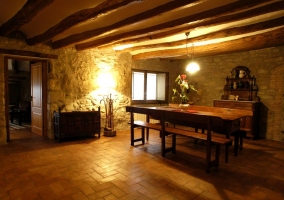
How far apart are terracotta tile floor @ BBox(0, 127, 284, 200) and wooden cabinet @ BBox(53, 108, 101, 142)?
0.30 meters

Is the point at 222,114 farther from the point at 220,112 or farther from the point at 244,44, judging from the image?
the point at 244,44

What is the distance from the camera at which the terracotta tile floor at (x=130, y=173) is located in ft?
7.67

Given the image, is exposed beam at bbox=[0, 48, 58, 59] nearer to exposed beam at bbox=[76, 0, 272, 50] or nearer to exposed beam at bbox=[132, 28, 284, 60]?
exposed beam at bbox=[76, 0, 272, 50]

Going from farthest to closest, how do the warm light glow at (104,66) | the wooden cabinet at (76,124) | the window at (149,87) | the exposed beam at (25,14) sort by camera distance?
the window at (149,87) < the warm light glow at (104,66) < the wooden cabinet at (76,124) < the exposed beam at (25,14)

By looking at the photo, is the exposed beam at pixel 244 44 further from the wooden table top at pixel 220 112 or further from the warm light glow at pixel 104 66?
the wooden table top at pixel 220 112

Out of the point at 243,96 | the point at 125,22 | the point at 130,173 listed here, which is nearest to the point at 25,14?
the point at 125,22

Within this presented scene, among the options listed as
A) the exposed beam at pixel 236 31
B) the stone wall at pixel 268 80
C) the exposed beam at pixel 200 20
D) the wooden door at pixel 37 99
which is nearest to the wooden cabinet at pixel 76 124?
the wooden door at pixel 37 99

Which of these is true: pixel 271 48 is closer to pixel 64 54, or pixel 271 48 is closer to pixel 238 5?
pixel 238 5

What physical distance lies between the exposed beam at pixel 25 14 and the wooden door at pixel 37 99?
4.16 ft

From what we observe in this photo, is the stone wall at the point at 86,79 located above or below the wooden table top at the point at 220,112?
above

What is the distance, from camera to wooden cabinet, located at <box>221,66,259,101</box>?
533cm

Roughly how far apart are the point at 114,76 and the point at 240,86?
3.65m

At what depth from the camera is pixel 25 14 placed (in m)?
2.82

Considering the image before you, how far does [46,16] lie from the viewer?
3262mm
